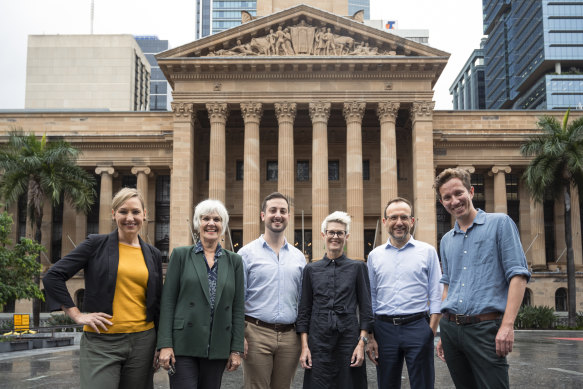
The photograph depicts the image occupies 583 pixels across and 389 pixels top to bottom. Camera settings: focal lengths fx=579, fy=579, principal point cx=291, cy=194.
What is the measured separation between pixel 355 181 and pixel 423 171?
4284 mm

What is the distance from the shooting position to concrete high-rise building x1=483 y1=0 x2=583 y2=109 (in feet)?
348

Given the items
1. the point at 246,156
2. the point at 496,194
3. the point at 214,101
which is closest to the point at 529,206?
the point at 496,194

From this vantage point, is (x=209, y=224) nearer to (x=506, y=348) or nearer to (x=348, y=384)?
(x=348, y=384)

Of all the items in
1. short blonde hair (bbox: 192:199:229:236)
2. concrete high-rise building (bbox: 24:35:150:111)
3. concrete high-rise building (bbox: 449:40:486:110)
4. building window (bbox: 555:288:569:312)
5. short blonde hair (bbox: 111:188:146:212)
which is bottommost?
building window (bbox: 555:288:569:312)

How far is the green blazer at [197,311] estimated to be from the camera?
5.80m

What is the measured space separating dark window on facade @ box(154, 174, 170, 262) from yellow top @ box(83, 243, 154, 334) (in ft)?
126

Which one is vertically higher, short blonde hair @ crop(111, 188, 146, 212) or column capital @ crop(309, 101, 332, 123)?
column capital @ crop(309, 101, 332, 123)

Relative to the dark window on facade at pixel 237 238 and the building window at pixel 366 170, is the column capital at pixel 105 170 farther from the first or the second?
the building window at pixel 366 170

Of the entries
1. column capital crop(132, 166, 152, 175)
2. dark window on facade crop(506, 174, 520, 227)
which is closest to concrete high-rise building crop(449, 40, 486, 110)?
dark window on facade crop(506, 174, 520, 227)

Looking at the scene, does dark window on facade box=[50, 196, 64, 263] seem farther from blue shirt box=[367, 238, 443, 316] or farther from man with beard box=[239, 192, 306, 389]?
blue shirt box=[367, 238, 443, 316]

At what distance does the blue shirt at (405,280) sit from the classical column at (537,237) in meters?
36.3

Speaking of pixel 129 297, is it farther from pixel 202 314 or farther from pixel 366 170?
pixel 366 170

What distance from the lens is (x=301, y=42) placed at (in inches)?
1459

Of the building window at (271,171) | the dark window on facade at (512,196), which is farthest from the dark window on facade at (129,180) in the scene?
the dark window on facade at (512,196)
